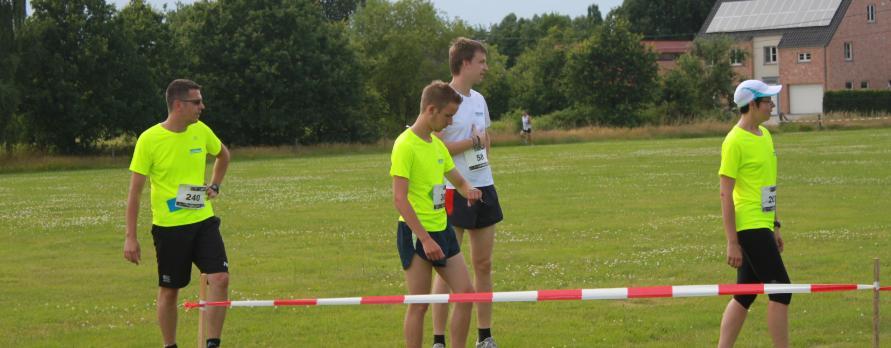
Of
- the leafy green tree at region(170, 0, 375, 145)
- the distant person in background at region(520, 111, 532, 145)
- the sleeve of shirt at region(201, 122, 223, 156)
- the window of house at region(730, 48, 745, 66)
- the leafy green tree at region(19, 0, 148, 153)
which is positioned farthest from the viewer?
the window of house at region(730, 48, 745, 66)

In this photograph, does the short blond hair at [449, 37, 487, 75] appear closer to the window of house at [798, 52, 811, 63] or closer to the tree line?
the tree line

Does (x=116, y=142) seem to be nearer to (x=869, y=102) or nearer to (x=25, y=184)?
(x=25, y=184)

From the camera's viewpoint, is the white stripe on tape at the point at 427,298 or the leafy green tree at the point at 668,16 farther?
the leafy green tree at the point at 668,16

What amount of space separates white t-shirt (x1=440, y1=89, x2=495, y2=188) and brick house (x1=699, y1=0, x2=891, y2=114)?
85.6 meters

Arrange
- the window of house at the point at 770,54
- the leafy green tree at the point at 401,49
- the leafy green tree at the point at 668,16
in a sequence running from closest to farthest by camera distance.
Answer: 1. the leafy green tree at the point at 401,49
2. the window of house at the point at 770,54
3. the leafy green tree at the point at 668,16

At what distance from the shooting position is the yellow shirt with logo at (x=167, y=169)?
8.28 metres

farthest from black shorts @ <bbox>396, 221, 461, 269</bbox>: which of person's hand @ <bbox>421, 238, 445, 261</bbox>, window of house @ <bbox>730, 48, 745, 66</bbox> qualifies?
window of house @ <bbox>730, 48, 745, 66</bbox>

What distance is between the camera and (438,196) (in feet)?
24.8

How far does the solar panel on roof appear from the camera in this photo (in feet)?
307

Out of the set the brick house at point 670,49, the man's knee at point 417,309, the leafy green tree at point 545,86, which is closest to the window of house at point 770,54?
the brick house at point 670,49

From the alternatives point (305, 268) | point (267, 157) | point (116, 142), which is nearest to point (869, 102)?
point (267, 157)

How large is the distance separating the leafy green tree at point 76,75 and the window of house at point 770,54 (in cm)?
5476

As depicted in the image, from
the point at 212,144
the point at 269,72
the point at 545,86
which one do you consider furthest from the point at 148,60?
the point at 212,144

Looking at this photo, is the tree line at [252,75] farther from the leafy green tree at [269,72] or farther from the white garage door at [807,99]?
the white garage door at [807,99]
